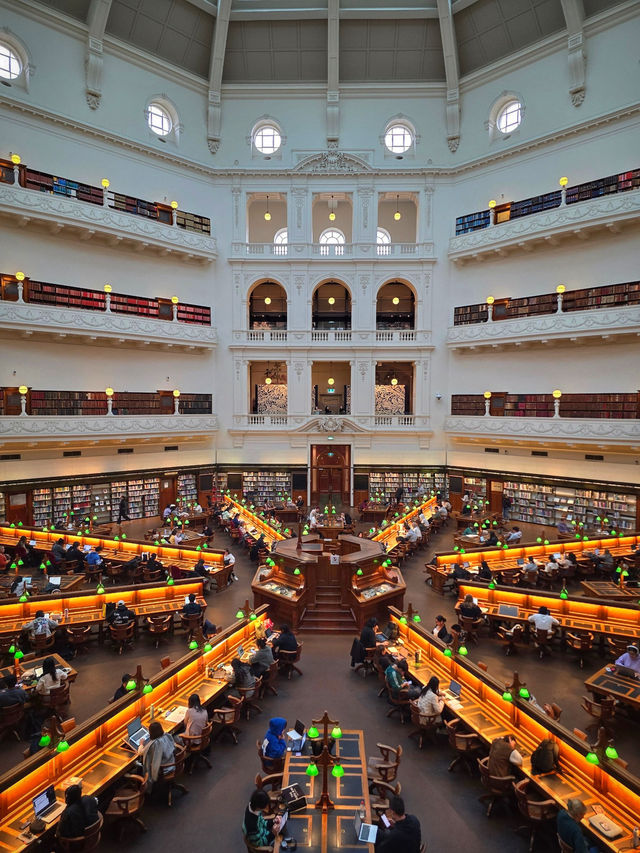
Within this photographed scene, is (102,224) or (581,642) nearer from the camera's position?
(581,642)

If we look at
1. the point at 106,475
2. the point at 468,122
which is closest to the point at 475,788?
the point at 106,475

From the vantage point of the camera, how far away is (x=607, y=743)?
527 centimetres

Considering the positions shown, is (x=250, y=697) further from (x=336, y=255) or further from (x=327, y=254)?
(x=327, y=254)

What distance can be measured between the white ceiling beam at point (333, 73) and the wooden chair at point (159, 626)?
20104 mm

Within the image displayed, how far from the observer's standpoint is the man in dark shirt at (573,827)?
176 inches

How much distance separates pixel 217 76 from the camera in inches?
794

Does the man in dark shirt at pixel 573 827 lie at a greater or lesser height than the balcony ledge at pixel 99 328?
lesser

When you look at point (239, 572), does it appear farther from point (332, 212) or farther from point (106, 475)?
point (332, 212)

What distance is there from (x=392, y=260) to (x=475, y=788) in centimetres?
1935

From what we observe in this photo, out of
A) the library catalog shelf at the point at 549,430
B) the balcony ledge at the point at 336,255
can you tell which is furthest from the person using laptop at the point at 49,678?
the balcony ledge at the point at 336,255

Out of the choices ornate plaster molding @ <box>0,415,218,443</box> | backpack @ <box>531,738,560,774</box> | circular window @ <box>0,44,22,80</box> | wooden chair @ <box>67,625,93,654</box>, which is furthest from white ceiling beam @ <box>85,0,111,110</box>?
backpack @ <box>531,738,560,774</box>

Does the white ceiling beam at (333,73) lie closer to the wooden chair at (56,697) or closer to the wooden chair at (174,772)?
the wooden chair at (56,697)

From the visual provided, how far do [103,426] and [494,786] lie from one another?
53.0 ft

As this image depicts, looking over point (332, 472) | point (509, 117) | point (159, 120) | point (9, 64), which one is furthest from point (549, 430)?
point (9, 64)
